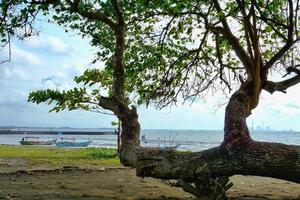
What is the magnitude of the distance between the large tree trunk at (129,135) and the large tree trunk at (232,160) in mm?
700

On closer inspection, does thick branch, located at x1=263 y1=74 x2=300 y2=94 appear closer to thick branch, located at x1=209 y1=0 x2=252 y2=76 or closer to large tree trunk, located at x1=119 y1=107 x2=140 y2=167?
thick branch, located at x1=209 y1=0 x2=252 y2=76

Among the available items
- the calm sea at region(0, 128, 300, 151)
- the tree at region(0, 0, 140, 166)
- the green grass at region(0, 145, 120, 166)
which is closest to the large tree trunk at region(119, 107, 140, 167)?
the tree at region(0, 0, 140, 166)

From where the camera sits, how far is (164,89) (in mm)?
12141

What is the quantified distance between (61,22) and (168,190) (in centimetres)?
467

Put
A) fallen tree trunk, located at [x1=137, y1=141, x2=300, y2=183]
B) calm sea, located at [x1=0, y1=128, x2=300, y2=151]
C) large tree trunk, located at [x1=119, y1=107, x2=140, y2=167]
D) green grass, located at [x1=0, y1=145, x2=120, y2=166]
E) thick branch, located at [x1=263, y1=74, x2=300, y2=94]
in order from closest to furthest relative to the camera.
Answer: fallen tree trunk, located at [x1=137, y1=141, x2=300, y2=183]
large tree trunk, located at [x1=119, y1=107, x2=140, y2=167]
thick branch, located at [x1=263, y1=74, x2=300, y2=94]
green grass, located at [x1=0, y1=145, x2=120, y2=166]
calm sea, located at [x1=0, y1=128, x2=300, y2=151]

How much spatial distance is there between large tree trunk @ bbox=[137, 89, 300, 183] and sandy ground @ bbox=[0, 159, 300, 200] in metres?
0.81

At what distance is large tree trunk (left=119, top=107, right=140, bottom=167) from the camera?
29.0 ft

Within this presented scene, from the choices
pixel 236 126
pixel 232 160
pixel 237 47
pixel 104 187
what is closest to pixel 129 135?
pixel 104 187

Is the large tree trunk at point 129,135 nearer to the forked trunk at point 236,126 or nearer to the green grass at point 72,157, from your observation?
the forked trunk at point 236,126

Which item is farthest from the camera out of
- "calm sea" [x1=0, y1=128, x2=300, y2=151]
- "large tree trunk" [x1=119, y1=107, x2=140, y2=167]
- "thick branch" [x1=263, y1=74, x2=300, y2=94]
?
"calm sea" [x1=0, y1=128, x2=300, y2=151]

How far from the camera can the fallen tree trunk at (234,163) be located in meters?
7.54

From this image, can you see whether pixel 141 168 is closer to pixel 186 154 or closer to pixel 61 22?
pixel 186 154

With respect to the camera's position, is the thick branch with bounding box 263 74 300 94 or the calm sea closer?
the thick branch with bounding box 263 74 300 94

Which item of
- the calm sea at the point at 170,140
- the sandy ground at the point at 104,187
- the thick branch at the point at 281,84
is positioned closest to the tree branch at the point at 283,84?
the thick branch at the point at 281,84
